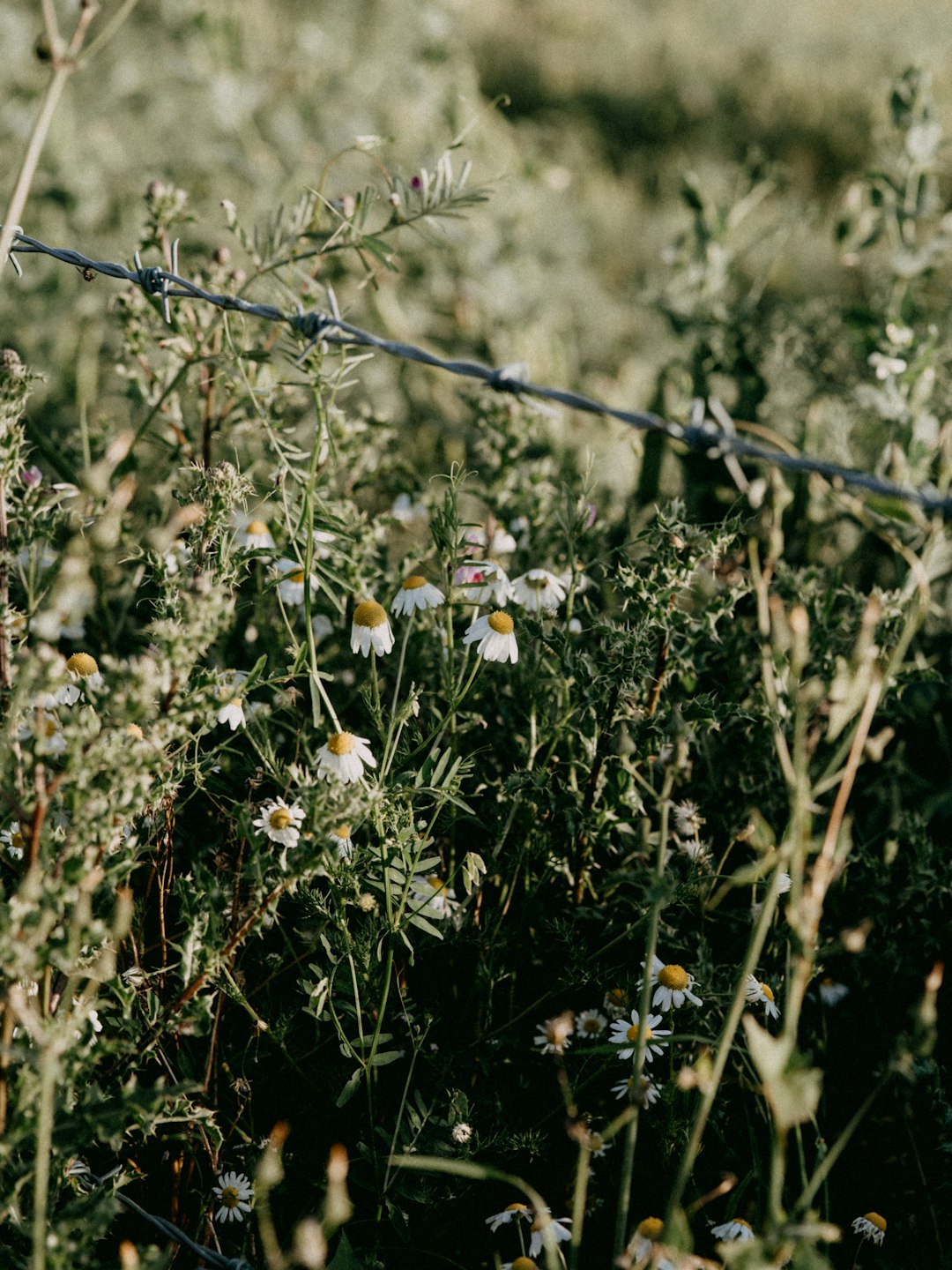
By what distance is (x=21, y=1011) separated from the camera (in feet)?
2.44

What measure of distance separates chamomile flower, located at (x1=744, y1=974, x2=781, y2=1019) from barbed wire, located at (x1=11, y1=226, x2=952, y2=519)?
584 millimetres

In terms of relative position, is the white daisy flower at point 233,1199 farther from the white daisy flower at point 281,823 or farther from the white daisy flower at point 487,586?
the white daisy flower at point 487,586

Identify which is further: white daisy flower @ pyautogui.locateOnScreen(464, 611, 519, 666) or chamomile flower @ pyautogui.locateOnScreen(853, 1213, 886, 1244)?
white daisy flower @ pyautogui.locateOnScreen(464, 611, 519, 666)

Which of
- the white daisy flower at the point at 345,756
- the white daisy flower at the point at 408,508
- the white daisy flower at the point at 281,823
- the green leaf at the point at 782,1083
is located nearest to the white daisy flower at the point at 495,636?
the white daisy flower at the point at 345,756

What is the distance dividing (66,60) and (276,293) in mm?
535

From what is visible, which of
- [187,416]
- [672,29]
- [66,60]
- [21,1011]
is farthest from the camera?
[672,29]

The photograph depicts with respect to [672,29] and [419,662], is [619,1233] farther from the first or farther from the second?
[672,29]

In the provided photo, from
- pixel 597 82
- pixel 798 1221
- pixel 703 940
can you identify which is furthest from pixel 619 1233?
pixel 597 82

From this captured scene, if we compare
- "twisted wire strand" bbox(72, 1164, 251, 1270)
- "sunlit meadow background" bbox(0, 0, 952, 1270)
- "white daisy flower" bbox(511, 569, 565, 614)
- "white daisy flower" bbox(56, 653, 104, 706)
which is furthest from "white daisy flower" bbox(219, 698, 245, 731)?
"twisted wire strand" bbox(72, 1164, 251, 1270)

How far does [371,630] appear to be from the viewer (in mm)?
1304

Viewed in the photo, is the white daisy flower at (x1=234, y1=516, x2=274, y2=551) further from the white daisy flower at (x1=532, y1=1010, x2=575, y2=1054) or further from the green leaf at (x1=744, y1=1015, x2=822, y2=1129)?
the green leaf at (x1=744, y1=1015, x2=822, y2=1129)

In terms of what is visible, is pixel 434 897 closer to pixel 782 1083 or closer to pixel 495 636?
pixel 495 636

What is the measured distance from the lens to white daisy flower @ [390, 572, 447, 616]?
1379 millimetres

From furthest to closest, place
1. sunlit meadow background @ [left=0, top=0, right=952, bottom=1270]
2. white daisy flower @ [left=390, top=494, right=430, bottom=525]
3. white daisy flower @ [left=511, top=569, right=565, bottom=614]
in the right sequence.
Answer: white daisy flower @ [left=390, top=494, right=430, bottom=525] < white daisy flower @ [left=511, top=569, right=565, bottom=614] < sunlit meadow background @ [left=0, top=0, right=952, bottom=1270]
